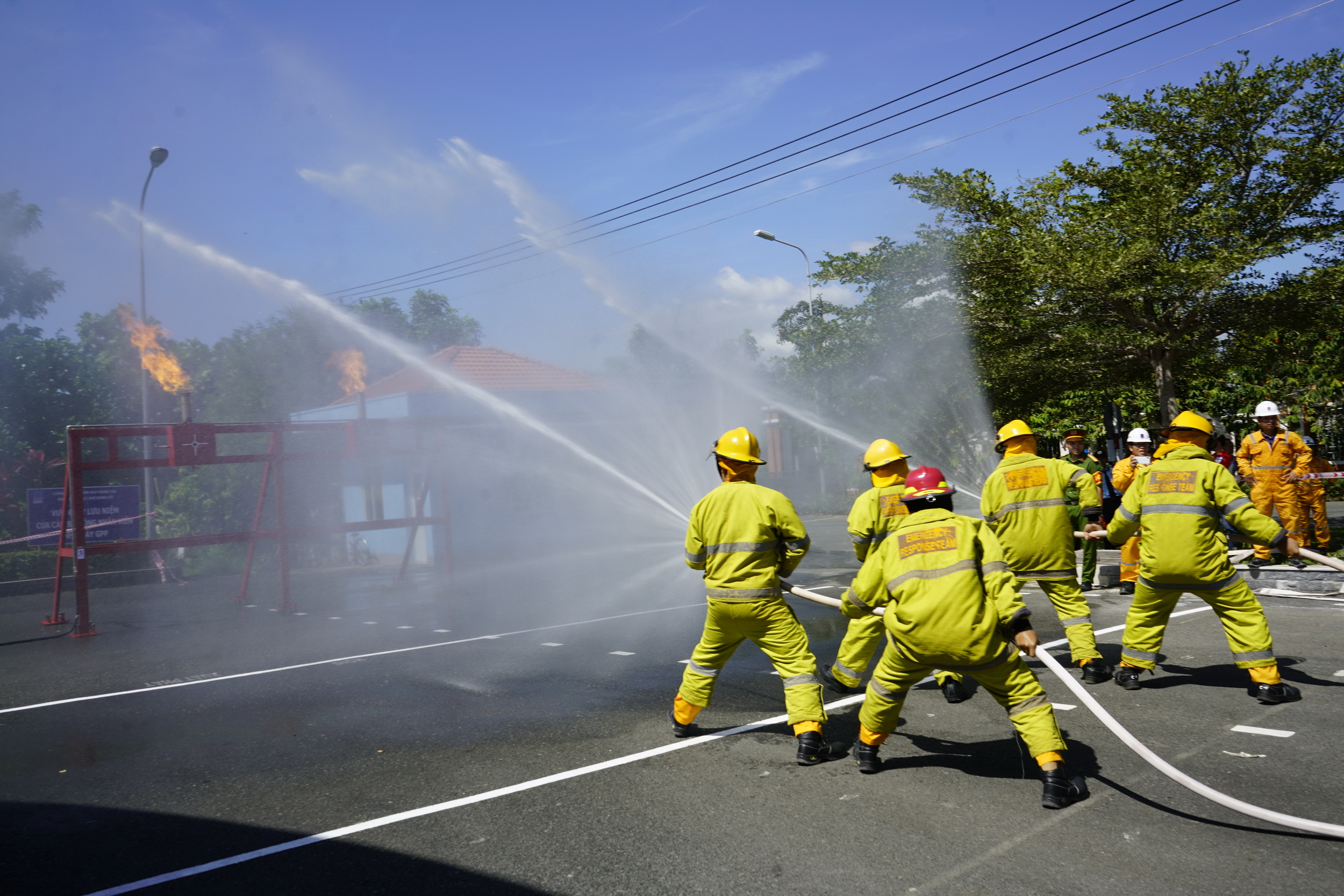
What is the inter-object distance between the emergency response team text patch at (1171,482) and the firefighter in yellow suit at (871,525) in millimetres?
1641

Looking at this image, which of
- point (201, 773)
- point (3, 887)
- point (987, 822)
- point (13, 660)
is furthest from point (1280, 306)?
point (13, 660)

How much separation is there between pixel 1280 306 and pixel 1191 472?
904 cm

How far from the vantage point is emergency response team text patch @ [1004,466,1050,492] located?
20.3 feet

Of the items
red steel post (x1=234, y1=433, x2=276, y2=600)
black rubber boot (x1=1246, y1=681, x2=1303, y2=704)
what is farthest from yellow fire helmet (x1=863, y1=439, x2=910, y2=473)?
red steel post (x1=234, y1=433, x2=276, y2=600)

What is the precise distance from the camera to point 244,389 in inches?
1313

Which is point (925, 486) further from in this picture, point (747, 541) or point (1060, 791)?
point (1060, 791)

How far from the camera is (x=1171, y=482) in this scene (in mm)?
5668

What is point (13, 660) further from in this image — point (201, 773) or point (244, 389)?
point (244, 389)

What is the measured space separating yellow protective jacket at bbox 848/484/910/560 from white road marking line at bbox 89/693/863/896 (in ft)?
4.06

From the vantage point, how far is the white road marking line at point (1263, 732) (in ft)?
15.7

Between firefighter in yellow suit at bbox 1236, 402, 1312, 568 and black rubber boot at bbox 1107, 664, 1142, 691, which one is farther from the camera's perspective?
firefighter in yellow suit at bbox 1236, 402, 1312, 568

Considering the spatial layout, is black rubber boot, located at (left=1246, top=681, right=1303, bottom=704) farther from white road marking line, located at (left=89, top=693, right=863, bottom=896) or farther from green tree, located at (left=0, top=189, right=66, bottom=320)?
green tree, located at (left=0, top=189, right=66, bottom=320)

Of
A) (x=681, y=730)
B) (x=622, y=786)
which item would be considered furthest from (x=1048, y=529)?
(x=622, y=786)

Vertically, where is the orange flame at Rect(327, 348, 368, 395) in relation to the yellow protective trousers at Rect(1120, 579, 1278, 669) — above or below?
above
